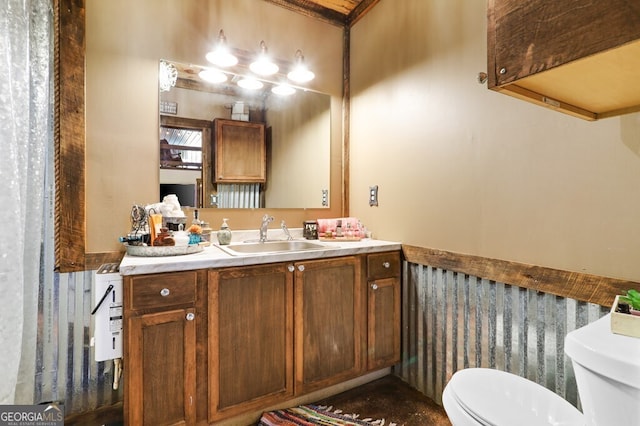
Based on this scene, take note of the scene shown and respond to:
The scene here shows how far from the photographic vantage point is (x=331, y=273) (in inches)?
74.9

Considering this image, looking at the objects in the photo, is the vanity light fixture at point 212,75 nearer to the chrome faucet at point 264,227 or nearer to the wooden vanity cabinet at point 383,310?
the chrome faucet at point 264,227

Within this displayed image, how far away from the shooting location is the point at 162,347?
145 cm

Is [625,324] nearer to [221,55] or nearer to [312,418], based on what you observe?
[312,418]

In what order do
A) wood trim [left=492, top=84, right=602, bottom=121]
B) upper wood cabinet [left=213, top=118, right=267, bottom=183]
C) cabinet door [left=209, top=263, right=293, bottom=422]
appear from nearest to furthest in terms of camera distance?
1. wood trim [left=492, top=84, right=602, bottom=121]
2. cabinet door [left=209, top=263, right=293, bottom=422]
3. upper wood cabinet [left=213, top=118, right=267, bottom=183]

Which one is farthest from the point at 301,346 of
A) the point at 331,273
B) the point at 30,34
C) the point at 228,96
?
the point at 30,34

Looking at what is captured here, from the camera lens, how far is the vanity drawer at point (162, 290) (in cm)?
139

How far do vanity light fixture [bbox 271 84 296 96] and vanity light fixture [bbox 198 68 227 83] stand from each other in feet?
1.23

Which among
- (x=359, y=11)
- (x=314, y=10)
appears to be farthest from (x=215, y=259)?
(x=359, y=11)

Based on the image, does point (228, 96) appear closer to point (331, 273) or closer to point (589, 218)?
point (331, 273)

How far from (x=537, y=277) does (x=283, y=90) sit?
2040 mm

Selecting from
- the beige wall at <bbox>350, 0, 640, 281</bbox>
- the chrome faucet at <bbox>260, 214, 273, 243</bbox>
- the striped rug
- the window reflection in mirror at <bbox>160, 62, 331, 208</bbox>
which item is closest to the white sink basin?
the chrome faucet at <bbox>260, 214, 273, 243</bbox>

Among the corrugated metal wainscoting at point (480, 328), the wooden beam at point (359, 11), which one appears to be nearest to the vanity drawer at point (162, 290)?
the corrugated metal wainscoting at point (480, 328)

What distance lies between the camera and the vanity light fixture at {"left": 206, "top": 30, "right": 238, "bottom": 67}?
211 cm

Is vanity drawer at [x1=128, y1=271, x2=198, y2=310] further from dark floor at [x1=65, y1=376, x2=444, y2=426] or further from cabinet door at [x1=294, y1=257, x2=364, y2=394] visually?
dark floor at [x1=65, y1=376, x2=444, y2=426]
